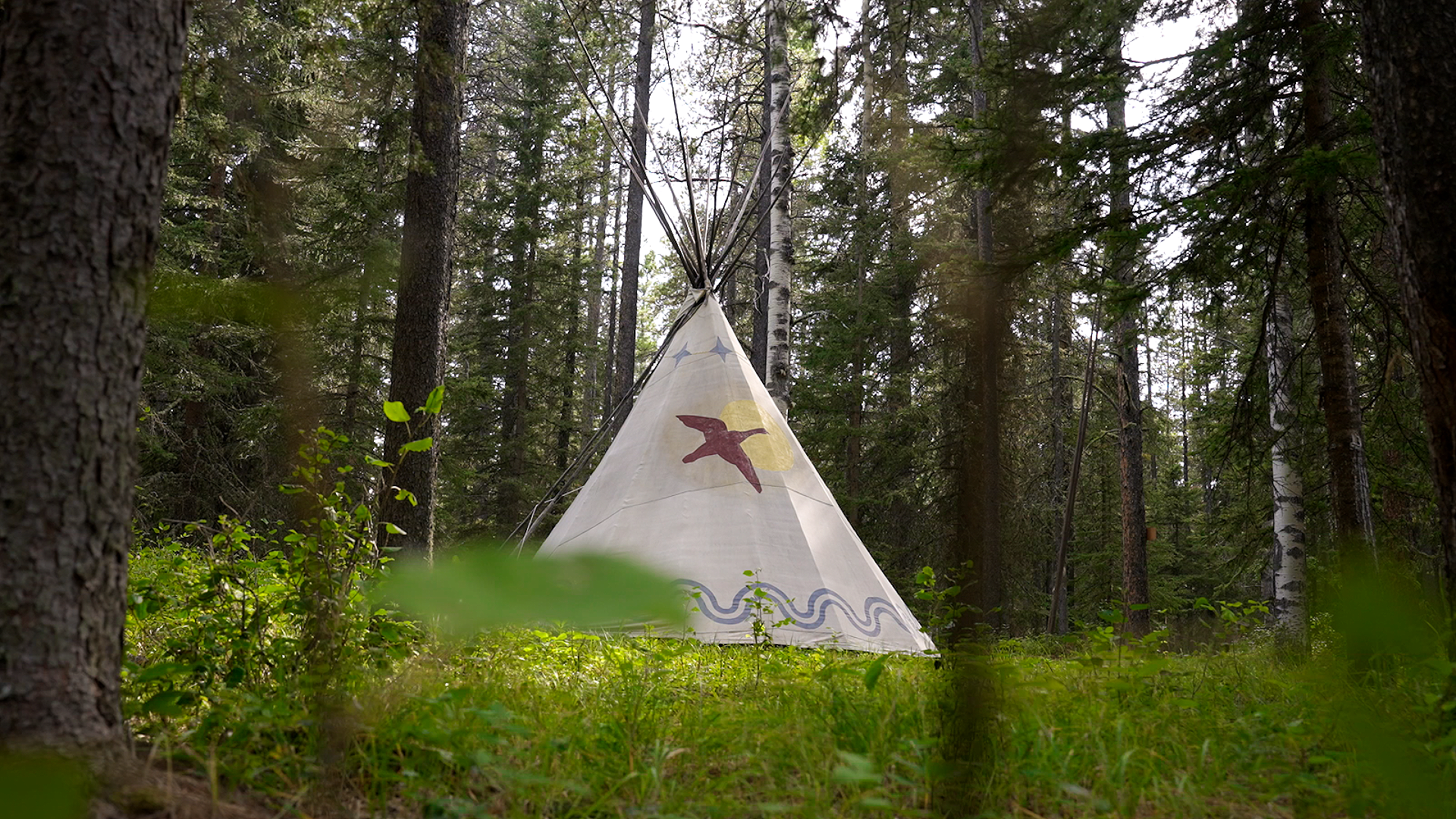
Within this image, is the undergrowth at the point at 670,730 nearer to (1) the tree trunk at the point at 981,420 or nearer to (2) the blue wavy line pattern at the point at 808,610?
(1) the tree trunk at the point at 981,420

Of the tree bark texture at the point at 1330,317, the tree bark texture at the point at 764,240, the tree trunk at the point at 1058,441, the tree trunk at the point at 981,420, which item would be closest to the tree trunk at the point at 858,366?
the tree bark texture at the point at 764,240

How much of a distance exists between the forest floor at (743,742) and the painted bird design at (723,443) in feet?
11.4

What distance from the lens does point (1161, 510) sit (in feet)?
70.8

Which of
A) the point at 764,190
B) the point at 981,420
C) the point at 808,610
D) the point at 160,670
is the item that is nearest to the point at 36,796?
the point at 981,420

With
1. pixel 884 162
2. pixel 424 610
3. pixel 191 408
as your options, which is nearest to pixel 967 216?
pixel 884 162

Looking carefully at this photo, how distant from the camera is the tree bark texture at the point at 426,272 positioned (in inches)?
200

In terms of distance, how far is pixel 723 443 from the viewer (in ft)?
21.5

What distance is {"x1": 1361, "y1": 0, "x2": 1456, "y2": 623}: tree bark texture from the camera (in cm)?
246

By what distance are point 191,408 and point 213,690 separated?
38.9ft

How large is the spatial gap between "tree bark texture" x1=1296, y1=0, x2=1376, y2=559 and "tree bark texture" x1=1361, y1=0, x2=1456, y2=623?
256cm

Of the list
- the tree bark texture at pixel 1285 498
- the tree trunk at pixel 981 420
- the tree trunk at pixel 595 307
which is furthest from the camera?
the tree trunk at pixel 595 307

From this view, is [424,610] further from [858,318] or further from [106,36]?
[858,318]

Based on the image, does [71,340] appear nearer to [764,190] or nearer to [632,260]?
[764,190]

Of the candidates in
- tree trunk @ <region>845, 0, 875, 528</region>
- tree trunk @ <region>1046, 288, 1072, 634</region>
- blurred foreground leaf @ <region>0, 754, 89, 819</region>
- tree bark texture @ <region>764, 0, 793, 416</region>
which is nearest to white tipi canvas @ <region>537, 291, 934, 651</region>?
tree bark texture @ <region>764, 0, 793, 416</region>
